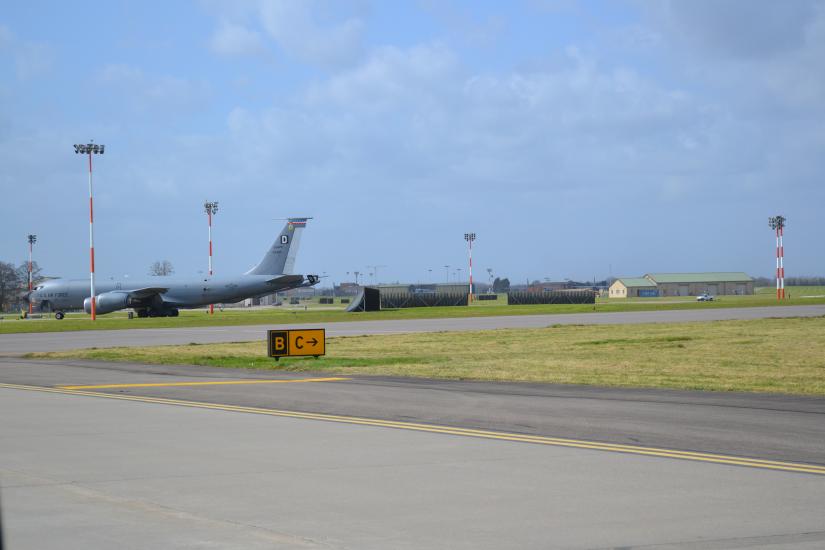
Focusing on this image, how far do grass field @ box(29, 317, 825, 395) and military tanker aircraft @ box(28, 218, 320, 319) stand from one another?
130 ft

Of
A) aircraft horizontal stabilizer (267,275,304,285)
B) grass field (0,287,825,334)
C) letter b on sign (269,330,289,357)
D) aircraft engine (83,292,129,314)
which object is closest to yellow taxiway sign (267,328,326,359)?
letter b on sign (269,330,289,357)

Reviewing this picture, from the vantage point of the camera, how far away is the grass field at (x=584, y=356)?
21859mm

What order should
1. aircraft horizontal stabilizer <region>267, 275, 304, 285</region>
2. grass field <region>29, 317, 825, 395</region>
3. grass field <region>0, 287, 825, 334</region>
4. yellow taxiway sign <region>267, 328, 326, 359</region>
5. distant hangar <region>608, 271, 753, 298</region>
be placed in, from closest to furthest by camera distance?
grass field <region>29, 317, 825, 395</region> < yellow taxiway sign <region>267, 328, 326, 359</region> < grass field <region>0, 287, 825, 334</region> < aircraft horizontal stabilizer <region>267, 275, 304, 285</region> < distant hangar <region>608, 271, 753, 298</region>

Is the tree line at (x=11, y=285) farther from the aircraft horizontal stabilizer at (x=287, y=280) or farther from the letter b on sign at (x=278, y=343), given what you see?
the letter b on sign at (x=278, y=343)

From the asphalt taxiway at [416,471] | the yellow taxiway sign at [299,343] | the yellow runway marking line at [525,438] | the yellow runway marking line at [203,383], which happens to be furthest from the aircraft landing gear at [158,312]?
the yellow runway marking line at [525,438]

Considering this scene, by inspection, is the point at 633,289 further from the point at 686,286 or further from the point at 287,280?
the point at 287,280

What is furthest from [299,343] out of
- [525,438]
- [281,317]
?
[281,317]

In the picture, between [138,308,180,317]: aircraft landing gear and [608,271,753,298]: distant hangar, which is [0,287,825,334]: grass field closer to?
[138,308,180,317]: aircraft landing gear

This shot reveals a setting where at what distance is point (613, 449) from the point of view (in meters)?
11.7

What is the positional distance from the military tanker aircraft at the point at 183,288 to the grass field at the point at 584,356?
39.5 metres

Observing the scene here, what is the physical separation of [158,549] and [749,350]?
1004 inches

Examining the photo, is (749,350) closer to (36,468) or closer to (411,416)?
(411,416)

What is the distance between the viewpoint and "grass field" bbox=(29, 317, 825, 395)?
2186 centimetres

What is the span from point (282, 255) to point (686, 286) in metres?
128
